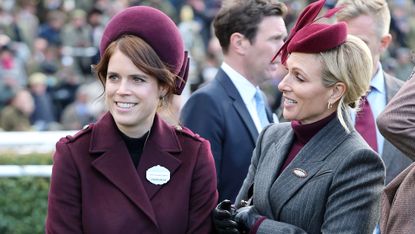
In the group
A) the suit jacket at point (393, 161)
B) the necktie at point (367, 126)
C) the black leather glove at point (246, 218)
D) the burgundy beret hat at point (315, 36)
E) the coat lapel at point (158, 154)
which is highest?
the burgundy beret hat at point (315, 36)

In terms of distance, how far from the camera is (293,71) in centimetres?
421

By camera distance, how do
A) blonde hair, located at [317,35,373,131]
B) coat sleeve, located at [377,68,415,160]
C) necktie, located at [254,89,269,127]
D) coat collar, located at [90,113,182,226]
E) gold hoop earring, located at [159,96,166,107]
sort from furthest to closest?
necktie, located at [254,89,269,127], gold hoop earring, located at [159,96,166,107], blonde hair, located at [317,35,373,131], coat collar, located at [90,113,182,226], coat sleeve, located at [377,68,415,160]

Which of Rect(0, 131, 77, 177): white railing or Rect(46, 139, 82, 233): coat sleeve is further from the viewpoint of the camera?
Rect(0, 131, 77, 177): white railing

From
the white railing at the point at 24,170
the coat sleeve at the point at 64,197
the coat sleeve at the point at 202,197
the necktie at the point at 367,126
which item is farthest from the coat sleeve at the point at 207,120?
the white railing at the point at 24,170

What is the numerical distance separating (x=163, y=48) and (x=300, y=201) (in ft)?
2.79

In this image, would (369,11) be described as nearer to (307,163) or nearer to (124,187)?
(307,163)

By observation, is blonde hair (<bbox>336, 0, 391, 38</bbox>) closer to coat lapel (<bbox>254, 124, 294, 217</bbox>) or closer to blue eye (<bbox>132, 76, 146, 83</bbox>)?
coat lapel (<bbox>254, 124, 294, 217</bbox>)

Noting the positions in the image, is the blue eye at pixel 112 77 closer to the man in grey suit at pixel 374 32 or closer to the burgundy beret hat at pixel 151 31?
the burgundy beret hat at pixel 151 31

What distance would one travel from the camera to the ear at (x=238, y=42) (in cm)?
562

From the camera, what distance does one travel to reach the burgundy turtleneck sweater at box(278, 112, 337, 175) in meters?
4.22

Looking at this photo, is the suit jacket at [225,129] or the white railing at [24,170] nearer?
the suit jacket at [225,129]

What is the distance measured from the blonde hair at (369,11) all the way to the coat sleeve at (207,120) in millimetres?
1002

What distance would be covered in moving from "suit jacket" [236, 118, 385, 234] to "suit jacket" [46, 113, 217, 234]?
0.90ft

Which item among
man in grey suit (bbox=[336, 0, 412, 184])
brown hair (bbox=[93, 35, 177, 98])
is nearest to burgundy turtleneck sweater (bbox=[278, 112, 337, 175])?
brown hair (bbox=[93, 35, 177, 98])
